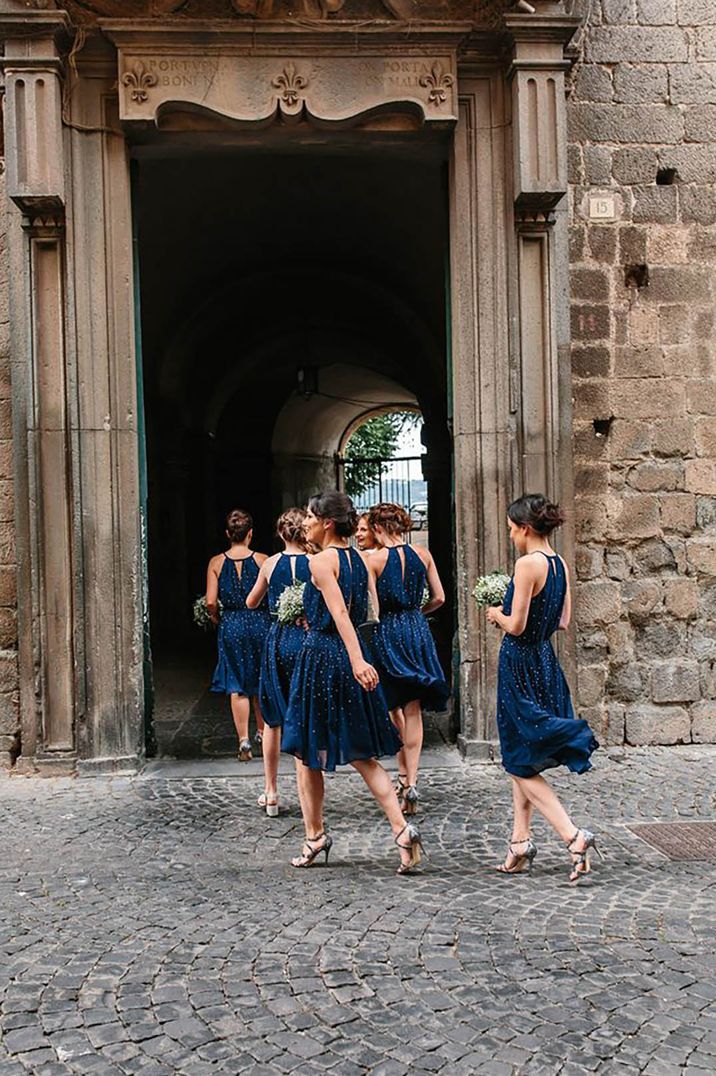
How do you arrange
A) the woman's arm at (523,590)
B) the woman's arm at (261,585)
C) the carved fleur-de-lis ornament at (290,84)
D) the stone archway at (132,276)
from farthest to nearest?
the carved fleur-de-lis ornament at (290,84) → the stone archway at (132,276) → the woman's arm at (261,585) → the woman's arm at (523,590)

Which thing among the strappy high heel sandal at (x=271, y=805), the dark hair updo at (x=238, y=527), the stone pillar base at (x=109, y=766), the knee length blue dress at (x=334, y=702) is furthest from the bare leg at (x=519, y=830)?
the dark hair updo at (x=238, y=527)

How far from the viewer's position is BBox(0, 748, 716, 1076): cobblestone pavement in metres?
3.02

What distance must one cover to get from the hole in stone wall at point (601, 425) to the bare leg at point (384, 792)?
3.62 meters

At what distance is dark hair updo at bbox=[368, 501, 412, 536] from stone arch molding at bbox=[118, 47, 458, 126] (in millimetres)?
2750

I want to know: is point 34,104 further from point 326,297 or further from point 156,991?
point 326,297

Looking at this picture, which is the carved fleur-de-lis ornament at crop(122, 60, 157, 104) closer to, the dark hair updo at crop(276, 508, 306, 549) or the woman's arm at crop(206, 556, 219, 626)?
the dark hair updo at crop(276, 508, 306, 549)

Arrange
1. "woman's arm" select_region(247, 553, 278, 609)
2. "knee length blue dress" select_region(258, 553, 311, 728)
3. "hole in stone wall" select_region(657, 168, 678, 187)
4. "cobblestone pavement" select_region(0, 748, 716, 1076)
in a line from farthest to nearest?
1. "hole in stone wall" select_region(657, 168, 678, 187)
2. "woman's arm" select_region(247, 553, 278, 609)
3. "knee length blue dress" select_region(258, 553, 311, 728)
4. "cobblestone pavement" select_region(0, 748, 716, 1076)

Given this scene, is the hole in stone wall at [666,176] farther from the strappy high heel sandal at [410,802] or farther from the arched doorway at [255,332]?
the strappy high heel sandal at [410,802]

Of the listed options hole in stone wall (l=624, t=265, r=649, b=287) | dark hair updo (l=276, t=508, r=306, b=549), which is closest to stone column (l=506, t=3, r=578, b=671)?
hole in stone wall (l=624, t=265, r=649, b=287)

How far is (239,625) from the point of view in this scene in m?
6.93

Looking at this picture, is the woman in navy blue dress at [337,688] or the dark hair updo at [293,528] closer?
the woman in navy blue dress at [337,688]

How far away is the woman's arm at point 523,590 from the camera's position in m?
4.48

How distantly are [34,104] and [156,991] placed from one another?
5.43m

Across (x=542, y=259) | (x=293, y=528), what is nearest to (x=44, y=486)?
(x=293, y=528)
